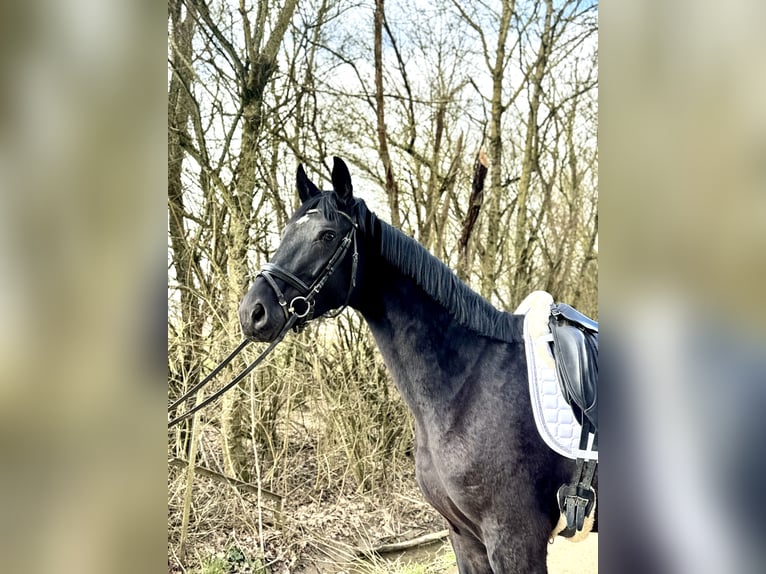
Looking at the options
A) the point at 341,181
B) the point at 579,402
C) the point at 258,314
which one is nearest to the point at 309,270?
the point at 258,314

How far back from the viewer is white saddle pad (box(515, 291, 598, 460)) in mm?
1716

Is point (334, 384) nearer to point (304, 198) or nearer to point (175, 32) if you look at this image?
point (304, 198)

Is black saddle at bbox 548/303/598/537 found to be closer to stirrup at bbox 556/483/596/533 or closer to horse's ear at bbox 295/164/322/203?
stirrup at bbox 556/483/596/533

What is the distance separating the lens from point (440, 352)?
1.82 m

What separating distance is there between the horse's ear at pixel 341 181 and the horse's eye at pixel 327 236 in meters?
0.13

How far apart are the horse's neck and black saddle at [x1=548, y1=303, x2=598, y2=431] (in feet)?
0.94

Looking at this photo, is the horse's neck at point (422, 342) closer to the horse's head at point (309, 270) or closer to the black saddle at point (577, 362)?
the horse's head at point (309, 270)

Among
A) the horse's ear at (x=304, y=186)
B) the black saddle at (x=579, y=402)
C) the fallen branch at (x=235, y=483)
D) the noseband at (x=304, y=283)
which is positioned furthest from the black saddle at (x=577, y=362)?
the fallen branch at (x=235, y=483)
